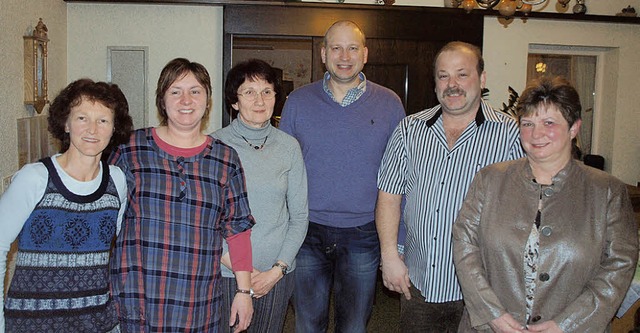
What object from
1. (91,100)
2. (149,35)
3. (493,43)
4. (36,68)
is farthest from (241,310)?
(493,43)

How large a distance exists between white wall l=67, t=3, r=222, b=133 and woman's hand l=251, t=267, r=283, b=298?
2.68m

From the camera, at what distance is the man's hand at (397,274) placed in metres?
2.47

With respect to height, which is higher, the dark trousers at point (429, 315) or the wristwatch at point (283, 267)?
the wristwatch at point (283, 267)

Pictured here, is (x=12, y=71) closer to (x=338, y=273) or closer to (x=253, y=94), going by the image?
(x=253, y=94)

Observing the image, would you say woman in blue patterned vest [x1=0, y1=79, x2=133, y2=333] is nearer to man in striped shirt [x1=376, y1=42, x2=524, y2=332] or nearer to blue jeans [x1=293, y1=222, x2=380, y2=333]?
blue jeans [x1=293, y1=222, x2=380, y2=333]

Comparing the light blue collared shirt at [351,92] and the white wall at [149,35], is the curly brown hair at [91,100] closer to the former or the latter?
the light blue collared shirt at [351,92]

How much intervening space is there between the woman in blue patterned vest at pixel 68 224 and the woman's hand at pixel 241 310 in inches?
16.0

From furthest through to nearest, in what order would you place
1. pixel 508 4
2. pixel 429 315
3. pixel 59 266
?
pixel 508 4
pixel 429 315
pixel 59 266

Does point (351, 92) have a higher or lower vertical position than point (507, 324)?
higher

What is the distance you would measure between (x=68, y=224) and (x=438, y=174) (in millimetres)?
1321

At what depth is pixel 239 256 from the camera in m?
2.10

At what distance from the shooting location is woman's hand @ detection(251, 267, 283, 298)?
2225 millimetres

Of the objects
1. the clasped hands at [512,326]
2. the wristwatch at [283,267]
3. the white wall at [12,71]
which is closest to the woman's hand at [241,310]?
the wristwatch at [283,267]

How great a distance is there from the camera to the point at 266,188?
2.23m
